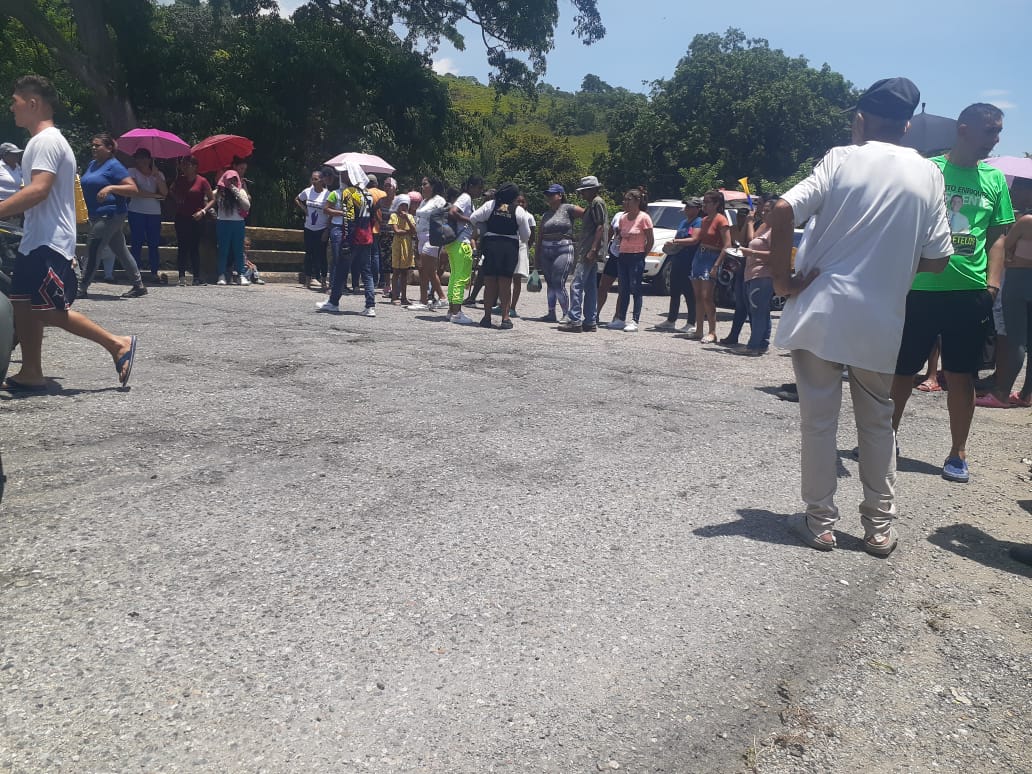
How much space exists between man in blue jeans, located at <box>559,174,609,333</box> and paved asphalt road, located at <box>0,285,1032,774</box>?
4710 millimetres

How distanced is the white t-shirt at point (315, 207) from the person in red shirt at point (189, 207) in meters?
1.39

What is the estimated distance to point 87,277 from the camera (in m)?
10.3

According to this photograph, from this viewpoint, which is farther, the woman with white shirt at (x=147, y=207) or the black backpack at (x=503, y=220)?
the woman with white shirt at (x=147, y=207)

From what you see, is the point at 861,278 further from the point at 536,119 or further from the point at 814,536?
the point at 536,119

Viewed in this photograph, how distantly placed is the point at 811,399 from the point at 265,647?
102 inches

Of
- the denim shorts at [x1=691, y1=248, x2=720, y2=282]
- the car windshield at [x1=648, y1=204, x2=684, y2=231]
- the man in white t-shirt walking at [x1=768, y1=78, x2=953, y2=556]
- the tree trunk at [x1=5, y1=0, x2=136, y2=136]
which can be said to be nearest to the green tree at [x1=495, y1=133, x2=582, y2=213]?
the car windshield at [x1=648, y1=204, x2=684, y2=231]

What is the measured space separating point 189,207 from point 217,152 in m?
1.94

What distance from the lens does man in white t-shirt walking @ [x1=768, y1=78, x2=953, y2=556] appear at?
392 cm

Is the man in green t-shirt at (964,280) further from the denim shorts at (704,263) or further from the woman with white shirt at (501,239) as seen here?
the woman with white shirt at (501,239)

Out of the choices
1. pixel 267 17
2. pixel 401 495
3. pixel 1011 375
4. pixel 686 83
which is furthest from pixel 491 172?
pixel 401 495

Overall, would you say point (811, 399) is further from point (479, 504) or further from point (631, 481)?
point (479, 504)

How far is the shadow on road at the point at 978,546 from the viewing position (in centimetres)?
420

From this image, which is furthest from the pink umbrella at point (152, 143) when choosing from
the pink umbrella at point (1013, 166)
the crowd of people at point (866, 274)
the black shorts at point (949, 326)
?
the black shorts at point (949, 326)

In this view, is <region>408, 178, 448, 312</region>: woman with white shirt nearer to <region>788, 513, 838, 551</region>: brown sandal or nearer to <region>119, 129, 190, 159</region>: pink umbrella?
<region>119, 129, 190, 159</region>: pink umbrella
